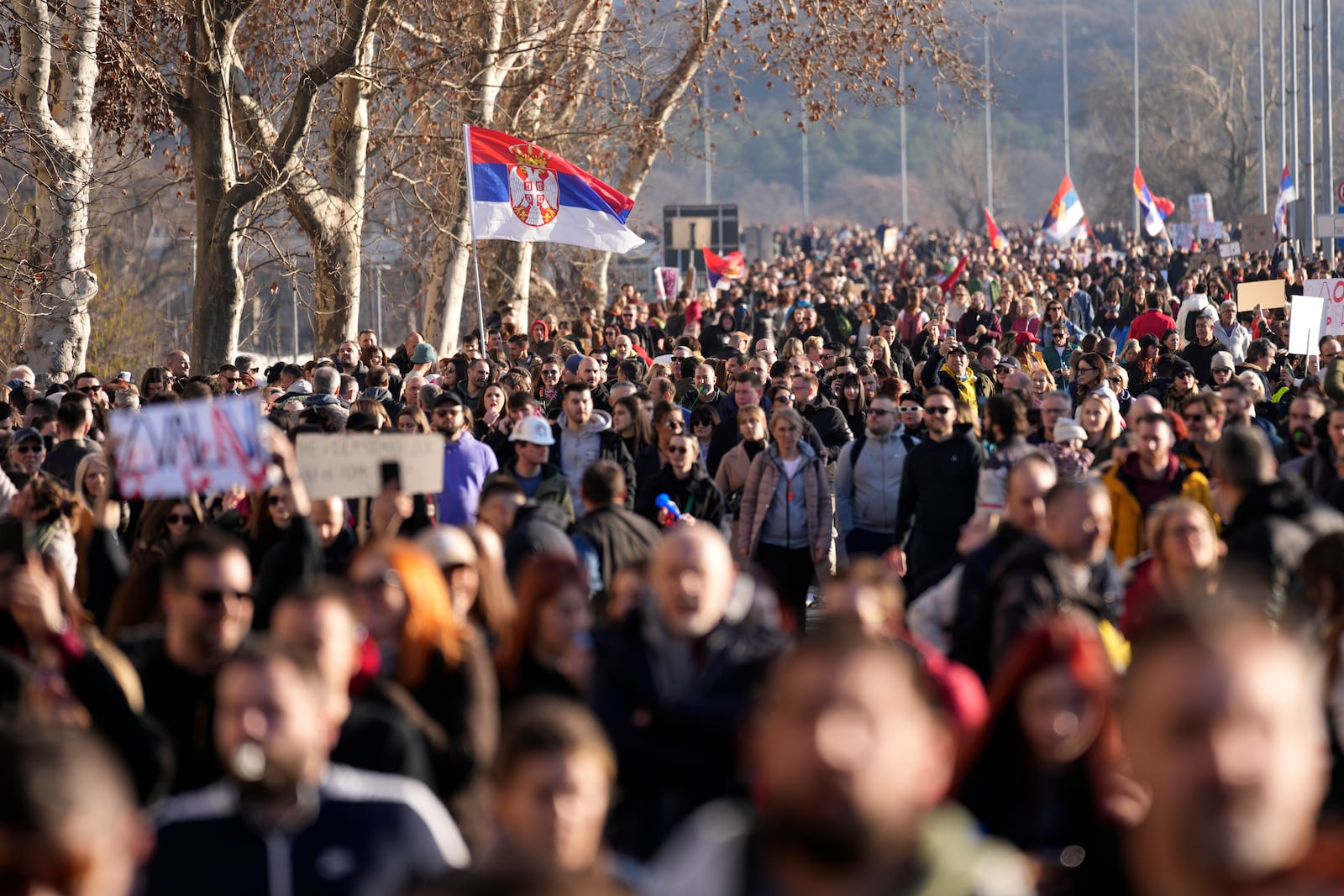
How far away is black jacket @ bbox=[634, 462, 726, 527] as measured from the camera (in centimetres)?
991

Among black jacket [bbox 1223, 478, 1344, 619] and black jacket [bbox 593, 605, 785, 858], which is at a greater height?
black jacket [bbox 1223, 478, 1344, 619]

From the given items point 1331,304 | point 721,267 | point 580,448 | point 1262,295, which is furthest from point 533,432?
point 721,267

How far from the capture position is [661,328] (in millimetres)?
24266

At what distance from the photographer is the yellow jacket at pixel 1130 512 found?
8156 mm

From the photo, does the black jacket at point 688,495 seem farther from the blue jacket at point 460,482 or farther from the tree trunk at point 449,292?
the tree trunk at point 449,292

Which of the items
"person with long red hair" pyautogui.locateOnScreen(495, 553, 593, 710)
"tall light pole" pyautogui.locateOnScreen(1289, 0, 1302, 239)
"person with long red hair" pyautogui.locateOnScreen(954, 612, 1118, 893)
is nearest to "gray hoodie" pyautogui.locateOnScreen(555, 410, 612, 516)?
A: "person with long red hair" pyautogui.locateOnScreen(495, 553, 593, 710)

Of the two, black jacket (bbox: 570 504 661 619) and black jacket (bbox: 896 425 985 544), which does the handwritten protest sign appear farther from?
black jacket (bbox: 570 504 661 619)

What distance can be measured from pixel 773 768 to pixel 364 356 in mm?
16305

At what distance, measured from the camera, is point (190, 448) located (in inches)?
274

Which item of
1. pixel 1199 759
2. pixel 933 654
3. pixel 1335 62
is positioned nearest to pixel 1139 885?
pixel 1199 759

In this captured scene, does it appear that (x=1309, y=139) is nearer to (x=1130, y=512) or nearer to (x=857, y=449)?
(x=857, y=449)

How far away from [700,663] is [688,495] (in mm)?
5339

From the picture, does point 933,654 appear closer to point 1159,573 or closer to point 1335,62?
point 1159,573

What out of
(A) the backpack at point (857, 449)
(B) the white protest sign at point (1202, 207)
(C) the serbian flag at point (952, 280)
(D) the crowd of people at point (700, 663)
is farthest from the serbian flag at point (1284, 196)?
(A) the backpack at point (857, 449)
